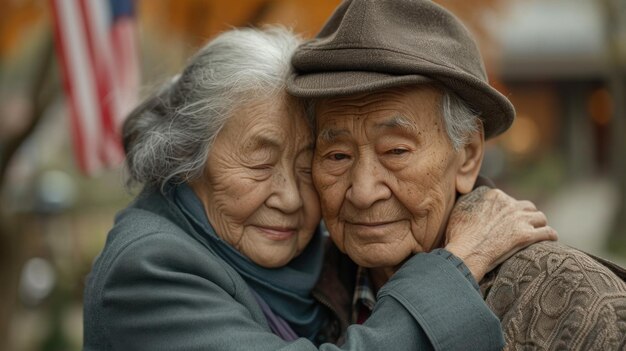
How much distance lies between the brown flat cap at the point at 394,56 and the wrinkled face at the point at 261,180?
14cm

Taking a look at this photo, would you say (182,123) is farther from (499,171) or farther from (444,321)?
(499,171)

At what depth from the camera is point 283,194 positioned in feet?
8.25

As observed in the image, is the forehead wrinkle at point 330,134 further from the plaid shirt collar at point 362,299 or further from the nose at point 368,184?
the plaid shirt collar at point 362,299

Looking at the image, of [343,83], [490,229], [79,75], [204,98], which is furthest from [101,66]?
[490,229]

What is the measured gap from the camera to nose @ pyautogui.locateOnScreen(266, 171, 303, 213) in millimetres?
2516

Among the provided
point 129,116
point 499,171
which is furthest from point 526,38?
point 129,116

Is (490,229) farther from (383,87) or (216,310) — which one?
(216,310)

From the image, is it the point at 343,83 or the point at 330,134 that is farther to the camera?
the point at 330,134

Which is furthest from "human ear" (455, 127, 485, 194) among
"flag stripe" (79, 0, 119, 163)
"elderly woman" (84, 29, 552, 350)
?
"flag stripe" (79, 0, 119, 163)

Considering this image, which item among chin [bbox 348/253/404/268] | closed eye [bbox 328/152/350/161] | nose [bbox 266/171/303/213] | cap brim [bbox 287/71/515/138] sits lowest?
chin [bbox 348/253/404/268]

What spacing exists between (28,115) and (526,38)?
20026 millimetres

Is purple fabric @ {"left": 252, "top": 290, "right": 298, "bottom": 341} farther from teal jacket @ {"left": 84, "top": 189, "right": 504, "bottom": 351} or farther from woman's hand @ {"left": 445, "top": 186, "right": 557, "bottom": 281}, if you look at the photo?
woman's hand @ {"left": 445, "top": 186, "right": 557, "bottom": 281}

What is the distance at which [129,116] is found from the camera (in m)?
2.79

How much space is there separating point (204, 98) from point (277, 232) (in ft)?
1.56
